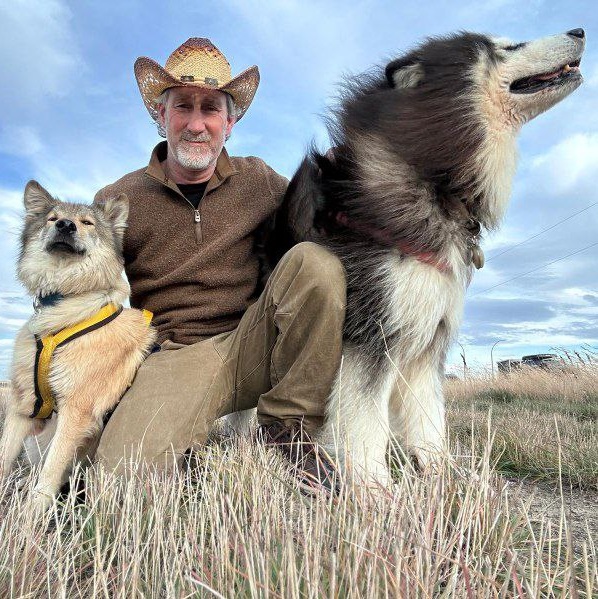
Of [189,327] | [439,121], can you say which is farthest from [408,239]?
[189,327]

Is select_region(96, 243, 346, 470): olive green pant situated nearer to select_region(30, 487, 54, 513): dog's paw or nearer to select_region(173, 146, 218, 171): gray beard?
select_region(30, 487, 54, 513): dog's paw

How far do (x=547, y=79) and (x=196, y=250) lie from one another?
7.13ft

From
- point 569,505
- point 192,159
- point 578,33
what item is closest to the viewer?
point 569,505

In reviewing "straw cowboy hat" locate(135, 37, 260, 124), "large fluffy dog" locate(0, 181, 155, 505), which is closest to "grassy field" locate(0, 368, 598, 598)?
"large fluffy dog" locate(0, 181, 155, 505)

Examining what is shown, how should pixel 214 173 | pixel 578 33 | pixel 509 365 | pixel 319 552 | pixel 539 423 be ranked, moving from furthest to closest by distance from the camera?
1. pixel 509 365
2. pixel 539 423
3. pixel 214 173
4. pixel 578 33
5. pixel 319 552

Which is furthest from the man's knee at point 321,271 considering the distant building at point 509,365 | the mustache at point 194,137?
the distant building at point 509,365

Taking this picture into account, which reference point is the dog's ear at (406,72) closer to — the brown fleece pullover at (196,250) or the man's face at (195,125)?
the brown fleece pullover at (196,250)

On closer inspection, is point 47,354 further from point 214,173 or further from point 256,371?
point 214,173

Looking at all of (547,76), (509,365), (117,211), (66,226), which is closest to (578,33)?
(547,76)

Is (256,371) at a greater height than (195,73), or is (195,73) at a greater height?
(195,73)

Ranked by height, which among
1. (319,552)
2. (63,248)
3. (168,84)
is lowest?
(319,552)

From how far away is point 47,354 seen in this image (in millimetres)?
2783

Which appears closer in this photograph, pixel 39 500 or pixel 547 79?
pixel 39 500

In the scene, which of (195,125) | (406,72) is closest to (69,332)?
(195,125)
